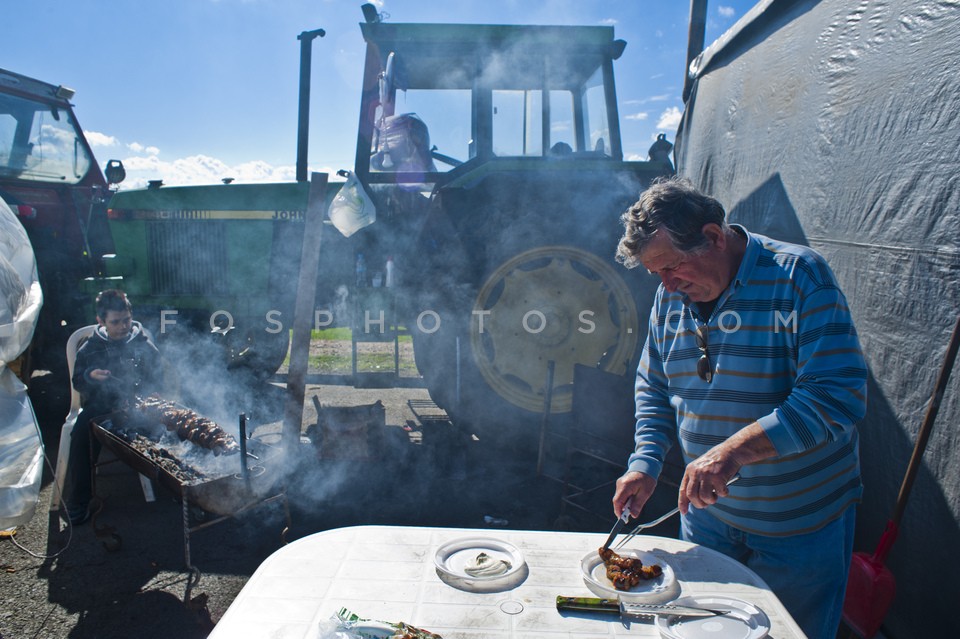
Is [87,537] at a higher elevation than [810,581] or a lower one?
lower

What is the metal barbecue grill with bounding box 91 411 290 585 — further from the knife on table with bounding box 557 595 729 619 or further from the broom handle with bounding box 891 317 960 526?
the broom handle with bounding box 891 317 960 526

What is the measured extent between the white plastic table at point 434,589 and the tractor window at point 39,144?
24.9 ft

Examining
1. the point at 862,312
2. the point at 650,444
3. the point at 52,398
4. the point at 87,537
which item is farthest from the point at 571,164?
the point at 52,398

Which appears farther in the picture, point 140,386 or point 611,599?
point 140,386

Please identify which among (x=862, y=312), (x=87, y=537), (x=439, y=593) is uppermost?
(x=862, y=312)

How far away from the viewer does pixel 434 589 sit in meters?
1.54

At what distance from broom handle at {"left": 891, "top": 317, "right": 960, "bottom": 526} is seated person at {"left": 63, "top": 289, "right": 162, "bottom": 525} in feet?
15.3

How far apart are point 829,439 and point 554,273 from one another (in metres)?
3.16

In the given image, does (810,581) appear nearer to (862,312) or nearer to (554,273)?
(862,312)

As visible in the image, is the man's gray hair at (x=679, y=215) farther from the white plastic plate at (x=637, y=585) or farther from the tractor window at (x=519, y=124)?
the tractor window at (x=519, y=124)

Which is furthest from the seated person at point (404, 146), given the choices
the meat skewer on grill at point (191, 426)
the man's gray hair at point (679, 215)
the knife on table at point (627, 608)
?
the knife on table at point (627, 608)

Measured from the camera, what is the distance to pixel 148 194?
6836mm

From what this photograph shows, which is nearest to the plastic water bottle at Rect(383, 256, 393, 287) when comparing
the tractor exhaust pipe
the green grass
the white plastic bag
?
the white plastic bag

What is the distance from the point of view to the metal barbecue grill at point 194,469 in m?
3.08
